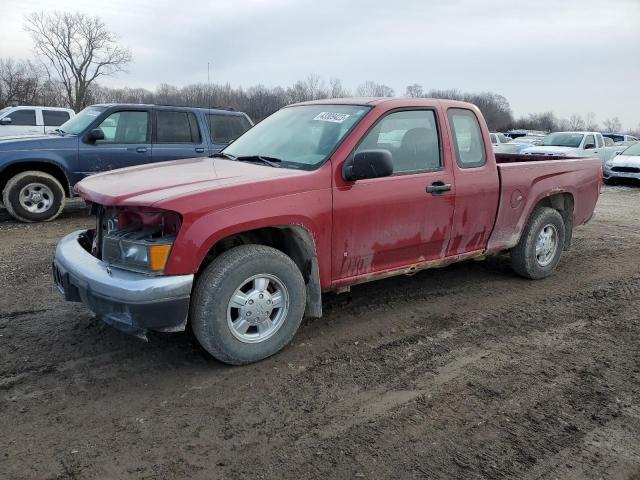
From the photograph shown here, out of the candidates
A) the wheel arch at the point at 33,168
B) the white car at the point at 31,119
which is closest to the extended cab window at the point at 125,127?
the wheel arch at the point at 33,168

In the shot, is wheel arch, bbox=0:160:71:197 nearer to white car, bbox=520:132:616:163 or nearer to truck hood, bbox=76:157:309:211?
truck hood, bbox=76:157:309:211

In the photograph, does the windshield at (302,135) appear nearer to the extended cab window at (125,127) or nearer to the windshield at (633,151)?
the extended cab window at (125,127)

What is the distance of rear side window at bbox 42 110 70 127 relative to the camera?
1756 cm

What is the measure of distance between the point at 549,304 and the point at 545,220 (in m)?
1.03

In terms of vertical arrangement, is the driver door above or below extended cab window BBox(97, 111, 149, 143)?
below

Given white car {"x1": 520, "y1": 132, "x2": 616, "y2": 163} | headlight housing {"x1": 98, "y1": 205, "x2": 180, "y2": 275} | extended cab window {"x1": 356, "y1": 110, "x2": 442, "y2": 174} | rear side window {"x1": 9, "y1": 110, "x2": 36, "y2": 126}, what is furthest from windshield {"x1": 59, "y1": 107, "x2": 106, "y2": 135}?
white car {"x1": 520, "y1": 132, "x2": 616, "y2": 163}

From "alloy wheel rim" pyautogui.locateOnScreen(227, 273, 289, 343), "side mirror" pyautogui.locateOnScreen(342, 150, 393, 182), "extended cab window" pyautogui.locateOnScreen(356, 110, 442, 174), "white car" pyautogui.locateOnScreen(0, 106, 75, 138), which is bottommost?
"alloy wheel rim" pyautogui.locateOnScreen(227, 273, 289, 343)

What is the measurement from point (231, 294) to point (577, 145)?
18.8 m

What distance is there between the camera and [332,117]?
4328 mm

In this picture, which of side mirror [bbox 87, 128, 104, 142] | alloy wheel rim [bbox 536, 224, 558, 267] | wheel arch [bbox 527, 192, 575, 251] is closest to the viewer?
alloy wheel rim [bbox 536, 224, 558, 267]

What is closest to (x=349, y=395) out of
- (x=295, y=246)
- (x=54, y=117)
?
(x=295, y=246)

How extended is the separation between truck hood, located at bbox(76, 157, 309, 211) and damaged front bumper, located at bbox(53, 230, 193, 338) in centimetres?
44

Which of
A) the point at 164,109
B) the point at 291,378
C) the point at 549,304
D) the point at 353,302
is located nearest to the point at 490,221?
the point at 549,304

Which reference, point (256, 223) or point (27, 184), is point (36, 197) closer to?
point (27, 184)
